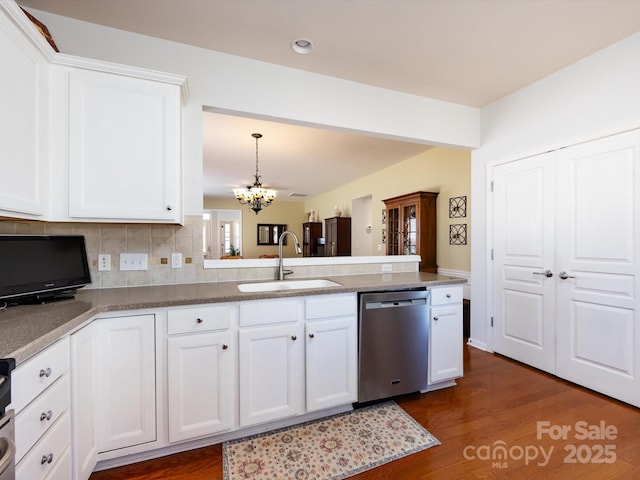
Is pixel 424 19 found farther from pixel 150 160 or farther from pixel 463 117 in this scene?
pixel 150 160

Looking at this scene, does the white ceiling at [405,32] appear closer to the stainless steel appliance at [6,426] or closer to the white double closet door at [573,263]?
the white double closet door at [573,263]

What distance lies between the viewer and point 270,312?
72.7 inches

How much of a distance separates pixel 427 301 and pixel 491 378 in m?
1.04

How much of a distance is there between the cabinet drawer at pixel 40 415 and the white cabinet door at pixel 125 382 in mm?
279

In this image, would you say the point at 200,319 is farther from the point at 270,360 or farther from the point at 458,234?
the point at 458,234

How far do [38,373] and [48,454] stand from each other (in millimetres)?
319

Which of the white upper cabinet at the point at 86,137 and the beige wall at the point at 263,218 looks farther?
the beige wall at the point at 263,218

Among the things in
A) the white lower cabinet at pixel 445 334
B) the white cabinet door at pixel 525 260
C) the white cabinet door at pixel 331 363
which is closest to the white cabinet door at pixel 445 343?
the white lower cabinet at pixel 445 334

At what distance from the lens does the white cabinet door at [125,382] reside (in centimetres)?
153

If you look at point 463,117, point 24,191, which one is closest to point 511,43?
point 463,117

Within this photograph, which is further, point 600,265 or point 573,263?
point 573,263

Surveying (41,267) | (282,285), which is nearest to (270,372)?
(282,285)

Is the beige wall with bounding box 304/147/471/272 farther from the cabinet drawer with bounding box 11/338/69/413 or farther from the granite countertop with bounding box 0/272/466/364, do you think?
the cabinet drawer with bounding box 11/338/69/413

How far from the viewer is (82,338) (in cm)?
138
